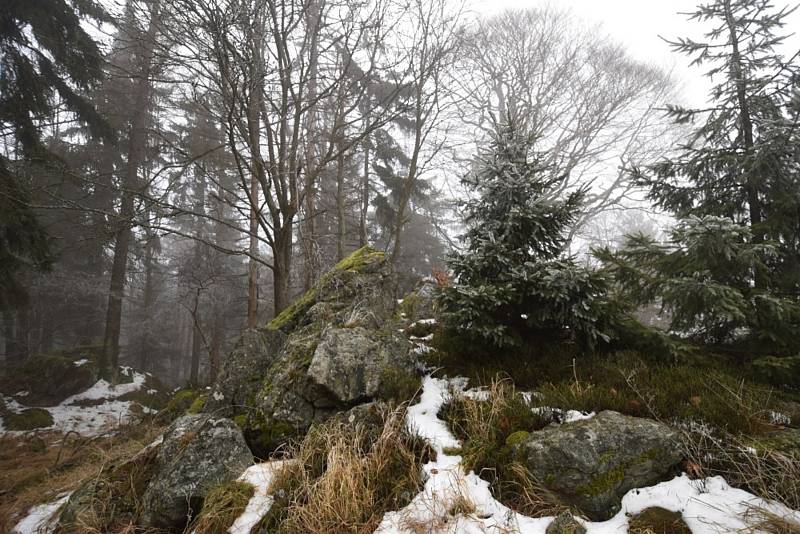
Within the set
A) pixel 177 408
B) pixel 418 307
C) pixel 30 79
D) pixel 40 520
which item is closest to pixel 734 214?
pixel 418 307

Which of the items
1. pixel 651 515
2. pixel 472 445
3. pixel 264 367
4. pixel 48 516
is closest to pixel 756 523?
pixel 651 515

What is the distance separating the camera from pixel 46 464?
529cm

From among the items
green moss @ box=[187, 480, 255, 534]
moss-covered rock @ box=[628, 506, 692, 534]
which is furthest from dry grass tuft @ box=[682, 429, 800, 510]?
green moss @ box=[187, 480, 255, 534]

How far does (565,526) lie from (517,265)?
103 inches

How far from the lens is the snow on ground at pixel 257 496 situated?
252cm

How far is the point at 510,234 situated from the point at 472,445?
2483mm

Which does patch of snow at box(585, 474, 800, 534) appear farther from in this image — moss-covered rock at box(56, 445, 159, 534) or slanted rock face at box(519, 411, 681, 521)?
moss-covered rock at box(56, 445, 159, 534)

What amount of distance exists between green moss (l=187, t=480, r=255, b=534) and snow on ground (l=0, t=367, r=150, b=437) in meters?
7.54

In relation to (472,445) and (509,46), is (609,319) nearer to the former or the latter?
(472,445)

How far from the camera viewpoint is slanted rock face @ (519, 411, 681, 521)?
7.75 feet

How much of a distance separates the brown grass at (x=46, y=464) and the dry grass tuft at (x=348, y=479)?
6.81ft

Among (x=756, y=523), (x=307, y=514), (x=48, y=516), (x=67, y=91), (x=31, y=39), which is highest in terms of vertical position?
(x=31, y=39)

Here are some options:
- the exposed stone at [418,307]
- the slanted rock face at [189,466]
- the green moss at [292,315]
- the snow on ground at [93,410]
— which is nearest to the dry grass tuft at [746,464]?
the slanted rock face at [189,466]

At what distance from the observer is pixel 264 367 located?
4.50 m
